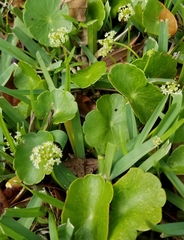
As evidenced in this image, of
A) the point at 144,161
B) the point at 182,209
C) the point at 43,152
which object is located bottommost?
the point at 182,209

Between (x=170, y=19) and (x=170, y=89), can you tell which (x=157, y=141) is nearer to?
(x=170, y=89)

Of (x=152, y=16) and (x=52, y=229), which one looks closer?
(x=52, y=229)

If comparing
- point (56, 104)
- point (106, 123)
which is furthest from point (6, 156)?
point (106, 123)

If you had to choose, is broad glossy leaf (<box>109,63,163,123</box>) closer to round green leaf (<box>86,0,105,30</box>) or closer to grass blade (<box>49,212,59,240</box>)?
round green leaf (<box>86,0,105,30</box>)

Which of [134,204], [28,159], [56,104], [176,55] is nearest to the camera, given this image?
[134,204]

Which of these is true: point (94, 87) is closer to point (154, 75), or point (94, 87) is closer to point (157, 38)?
point (154, 75)

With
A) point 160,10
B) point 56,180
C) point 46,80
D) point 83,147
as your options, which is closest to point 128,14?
point 160,10

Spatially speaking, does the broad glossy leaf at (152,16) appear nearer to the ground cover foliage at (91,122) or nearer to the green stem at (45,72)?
the ground cover foliage at (91,122)
